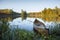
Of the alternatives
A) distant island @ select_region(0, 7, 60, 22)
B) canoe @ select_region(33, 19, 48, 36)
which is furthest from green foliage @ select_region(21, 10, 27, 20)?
canoe @ select_region(33, 19, 48, 36)

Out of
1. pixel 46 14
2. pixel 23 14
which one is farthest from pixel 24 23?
pixel 46 14

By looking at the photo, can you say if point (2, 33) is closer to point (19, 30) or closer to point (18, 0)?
point (19, 30)

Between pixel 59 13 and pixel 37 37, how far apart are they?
0.54 metres

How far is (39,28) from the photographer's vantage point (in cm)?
211

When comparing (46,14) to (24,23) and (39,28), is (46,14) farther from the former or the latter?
(24,23)

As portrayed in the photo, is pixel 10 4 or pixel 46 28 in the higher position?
pixel 10 4

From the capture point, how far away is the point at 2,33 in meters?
2.08

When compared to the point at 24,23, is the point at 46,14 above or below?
above

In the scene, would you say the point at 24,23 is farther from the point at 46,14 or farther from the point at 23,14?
the point at 46,14

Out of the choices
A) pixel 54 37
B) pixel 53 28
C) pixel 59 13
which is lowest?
pixel 54 37

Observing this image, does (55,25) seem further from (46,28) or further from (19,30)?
(19,30)

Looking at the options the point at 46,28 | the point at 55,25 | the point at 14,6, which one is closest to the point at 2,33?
the point at 14,6

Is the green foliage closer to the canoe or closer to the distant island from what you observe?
the distant island

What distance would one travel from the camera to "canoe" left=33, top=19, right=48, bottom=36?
2.08 meters
